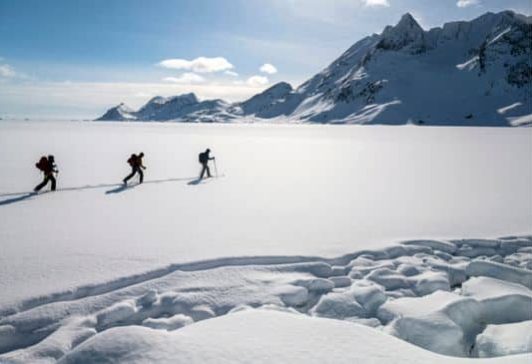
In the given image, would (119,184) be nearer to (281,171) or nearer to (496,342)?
(281,171)

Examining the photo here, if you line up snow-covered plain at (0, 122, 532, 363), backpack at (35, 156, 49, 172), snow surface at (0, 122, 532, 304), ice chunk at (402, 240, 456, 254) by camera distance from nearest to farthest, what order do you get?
1. snow-covered plain at (0, 122, 532, 363)
2. snow surface at (0, 122, 532, 304)
3. ice chunk at (402, 240, 456, 254)
4. backpack at (35, 156, 49, 172)

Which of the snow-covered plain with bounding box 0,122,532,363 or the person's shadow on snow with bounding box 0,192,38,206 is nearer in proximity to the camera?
the snow-covered plain with bounding box 0,122,532,363

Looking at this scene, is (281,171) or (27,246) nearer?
(27,246)

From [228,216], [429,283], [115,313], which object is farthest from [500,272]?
[228,216]

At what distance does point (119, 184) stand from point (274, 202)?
7.39 m

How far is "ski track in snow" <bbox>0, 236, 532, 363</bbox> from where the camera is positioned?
4766 mm

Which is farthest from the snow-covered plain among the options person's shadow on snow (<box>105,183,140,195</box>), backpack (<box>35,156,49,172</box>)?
backpack (<box>35,156,49,172</box>)

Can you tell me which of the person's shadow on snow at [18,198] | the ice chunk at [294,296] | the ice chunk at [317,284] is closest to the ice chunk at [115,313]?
the ice chunk at [294,296]

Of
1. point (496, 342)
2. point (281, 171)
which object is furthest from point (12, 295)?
point (281, 171)

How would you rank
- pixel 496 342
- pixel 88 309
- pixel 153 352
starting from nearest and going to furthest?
1. pixel 153 352
2. pixel 496 342
3. pixel 88 309

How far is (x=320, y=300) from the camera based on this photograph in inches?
232

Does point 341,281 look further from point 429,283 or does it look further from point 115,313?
point 115,313

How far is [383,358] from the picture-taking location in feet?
12.7

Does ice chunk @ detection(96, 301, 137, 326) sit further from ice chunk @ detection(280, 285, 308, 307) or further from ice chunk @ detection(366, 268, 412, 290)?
ice chunk @ detection(366, 268, 412, 290)
